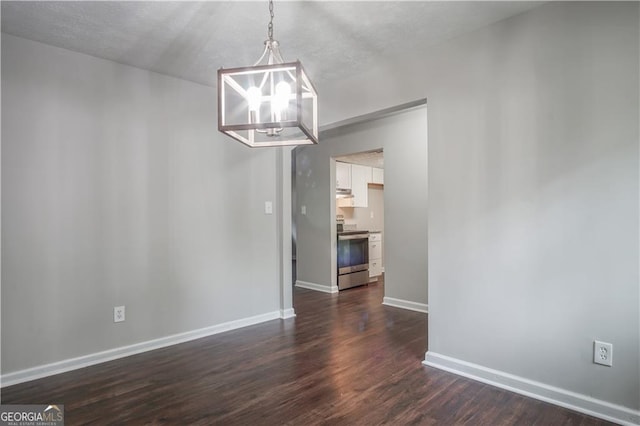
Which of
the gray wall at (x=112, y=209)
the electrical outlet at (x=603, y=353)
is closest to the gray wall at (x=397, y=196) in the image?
the gray wall at (x=112, y=209)

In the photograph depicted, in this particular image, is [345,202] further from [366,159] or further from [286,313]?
[286,313]

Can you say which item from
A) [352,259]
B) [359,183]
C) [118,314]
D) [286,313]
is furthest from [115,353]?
[359,183]

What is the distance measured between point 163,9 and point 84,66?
1047 mm

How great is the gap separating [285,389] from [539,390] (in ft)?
5.07

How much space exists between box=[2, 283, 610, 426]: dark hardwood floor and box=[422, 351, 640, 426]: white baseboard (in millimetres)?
62

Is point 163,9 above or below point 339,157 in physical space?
above

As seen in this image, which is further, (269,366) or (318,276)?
(318,276)

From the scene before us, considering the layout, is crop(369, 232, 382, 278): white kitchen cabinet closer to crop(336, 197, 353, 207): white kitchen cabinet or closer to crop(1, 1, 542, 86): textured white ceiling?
crop(336, 197, 353, 207): white kitchen cabinet

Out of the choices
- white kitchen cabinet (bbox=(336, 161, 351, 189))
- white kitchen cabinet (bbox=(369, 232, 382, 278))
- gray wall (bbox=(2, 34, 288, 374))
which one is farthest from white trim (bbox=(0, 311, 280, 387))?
white kitchen cabinet (bbox=(336, 161, 351, 189))

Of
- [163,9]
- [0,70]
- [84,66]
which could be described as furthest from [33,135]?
[163,9]

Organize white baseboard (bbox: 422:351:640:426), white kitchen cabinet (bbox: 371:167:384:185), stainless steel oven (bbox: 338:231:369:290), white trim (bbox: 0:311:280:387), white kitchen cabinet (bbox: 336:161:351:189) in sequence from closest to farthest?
white baseboard (bbox: 422:351:640:426)
white trim (bbox: 0:311:280:387)
stainless steel oven (bbox: 338:231:369:290)
white kitchen cabinet (bbox: 336:161:351:189)
white kitchen cabinet (bbox: 371:167:384:185)

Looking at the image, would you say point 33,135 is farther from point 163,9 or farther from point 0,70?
point 163,9

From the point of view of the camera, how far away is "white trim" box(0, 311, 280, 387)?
238cm

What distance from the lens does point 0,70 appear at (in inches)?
92.2
